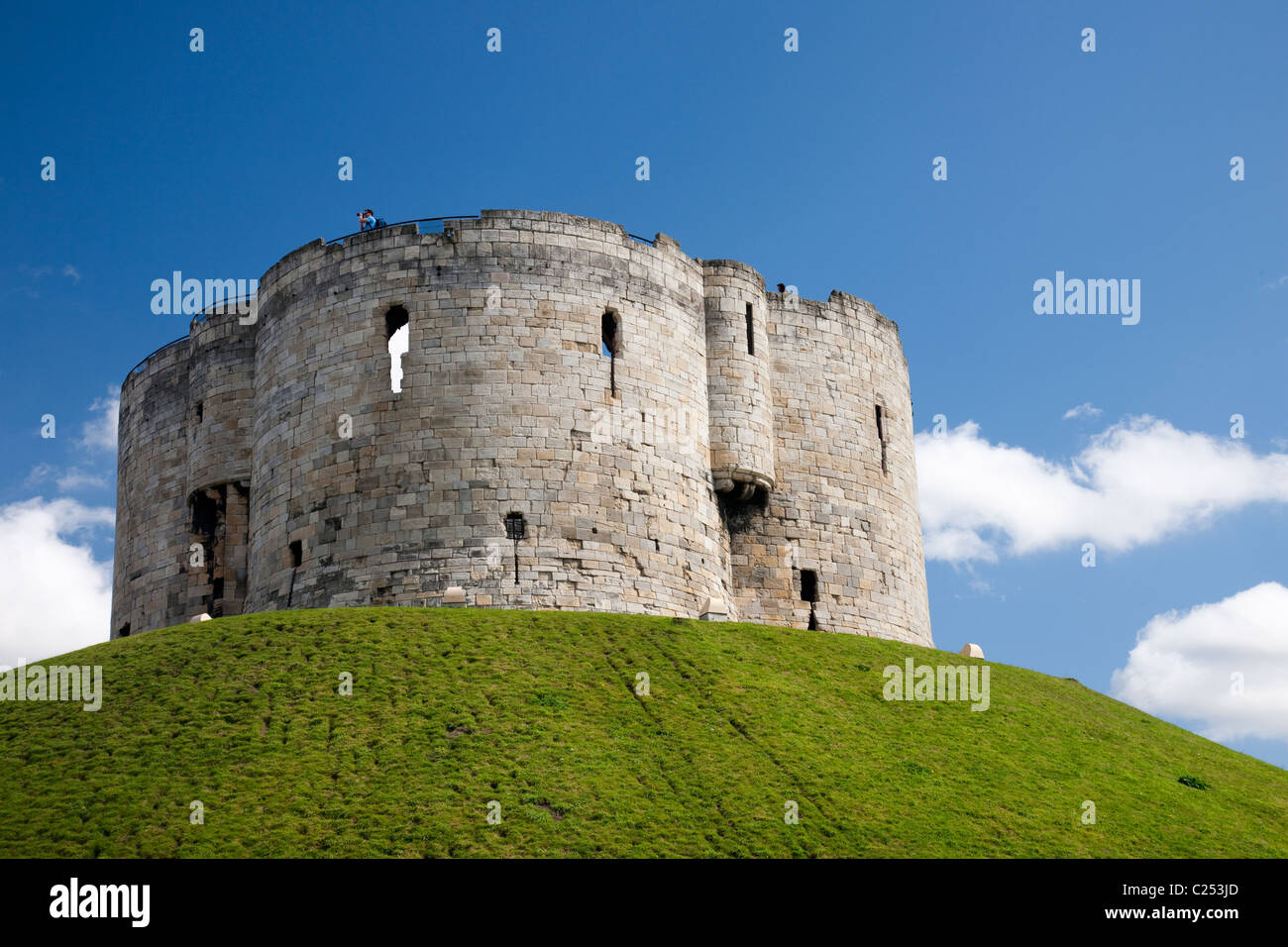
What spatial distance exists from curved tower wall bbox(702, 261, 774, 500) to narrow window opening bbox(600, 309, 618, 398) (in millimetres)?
3450

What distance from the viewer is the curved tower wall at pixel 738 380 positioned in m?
39.0

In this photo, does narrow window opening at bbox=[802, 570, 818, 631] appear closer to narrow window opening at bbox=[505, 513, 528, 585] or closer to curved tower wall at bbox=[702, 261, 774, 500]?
curved tower wall at bbox=[702, 261, 774, 500]

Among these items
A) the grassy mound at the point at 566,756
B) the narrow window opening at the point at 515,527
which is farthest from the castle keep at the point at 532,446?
the grassy mound at the point at 566,756

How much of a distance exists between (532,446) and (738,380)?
23.1 feet

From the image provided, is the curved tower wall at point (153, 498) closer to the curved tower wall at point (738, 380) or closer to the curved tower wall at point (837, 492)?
the curved tower wall at point (738, 380)

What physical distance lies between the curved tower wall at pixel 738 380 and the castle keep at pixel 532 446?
2.6 inches

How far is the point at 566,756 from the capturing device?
25.5 m

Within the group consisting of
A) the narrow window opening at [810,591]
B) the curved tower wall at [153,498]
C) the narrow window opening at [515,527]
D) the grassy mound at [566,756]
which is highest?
the curved tower wall at [153,498]

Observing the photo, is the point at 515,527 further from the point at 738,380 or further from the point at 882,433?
the point at 882,433

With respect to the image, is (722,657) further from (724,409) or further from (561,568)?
(724,409)

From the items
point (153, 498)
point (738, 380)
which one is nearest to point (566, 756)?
point (738, 380)

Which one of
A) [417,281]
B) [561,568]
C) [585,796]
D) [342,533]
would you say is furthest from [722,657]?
[417,281]

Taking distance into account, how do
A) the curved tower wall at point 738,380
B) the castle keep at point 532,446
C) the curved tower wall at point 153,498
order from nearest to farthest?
the castle keep at point 532,446 < the curved tower wall at point 738,380 < the curved tower wall at point 153,498
